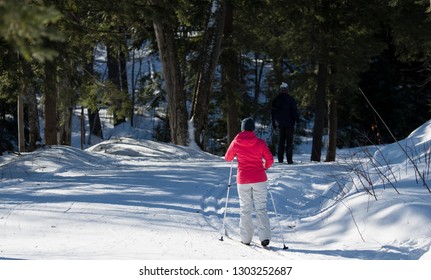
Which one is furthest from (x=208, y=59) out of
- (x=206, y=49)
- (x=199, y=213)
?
(x=199, y=213)

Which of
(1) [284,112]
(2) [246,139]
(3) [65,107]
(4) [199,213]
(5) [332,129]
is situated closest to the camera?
(2) [246,139]

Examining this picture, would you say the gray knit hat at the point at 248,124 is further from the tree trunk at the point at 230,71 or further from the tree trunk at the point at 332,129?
the tree trunk at the point at 332,129

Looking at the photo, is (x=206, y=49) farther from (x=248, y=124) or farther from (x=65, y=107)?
(x=248, y=124)

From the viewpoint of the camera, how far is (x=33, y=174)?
1370 centimetres

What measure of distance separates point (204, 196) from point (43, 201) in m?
2.88

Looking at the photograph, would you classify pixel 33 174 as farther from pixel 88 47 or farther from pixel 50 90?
pixel 88 47

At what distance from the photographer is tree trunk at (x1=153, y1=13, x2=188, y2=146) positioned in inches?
750

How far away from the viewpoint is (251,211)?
25.6ft

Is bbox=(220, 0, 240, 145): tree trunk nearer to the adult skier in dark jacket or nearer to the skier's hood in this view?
the adult skier in dark jacket

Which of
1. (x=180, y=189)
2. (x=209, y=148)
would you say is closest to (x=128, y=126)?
(x=209, y=148)

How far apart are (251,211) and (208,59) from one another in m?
12.2

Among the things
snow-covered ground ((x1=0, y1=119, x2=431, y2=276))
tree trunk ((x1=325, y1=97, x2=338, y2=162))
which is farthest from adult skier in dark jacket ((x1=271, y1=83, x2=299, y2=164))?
tree trunk ((x1=325, y1=97, x2=338, y2=162))

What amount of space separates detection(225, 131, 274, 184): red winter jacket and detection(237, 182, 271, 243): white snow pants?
9cm

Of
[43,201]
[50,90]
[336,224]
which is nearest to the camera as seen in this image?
[336,224]
